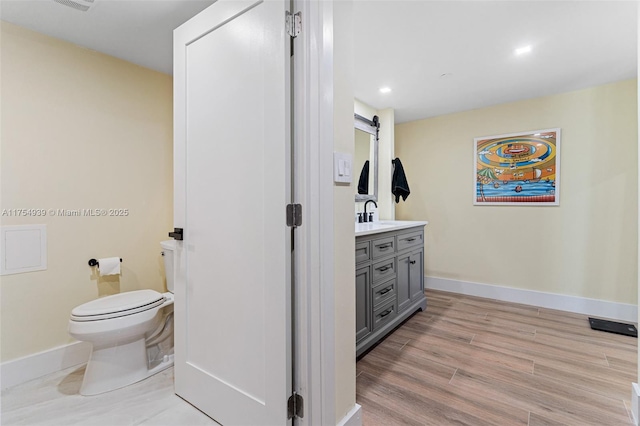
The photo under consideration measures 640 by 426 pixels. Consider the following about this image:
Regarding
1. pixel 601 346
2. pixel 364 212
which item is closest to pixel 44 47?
pixel 364 212

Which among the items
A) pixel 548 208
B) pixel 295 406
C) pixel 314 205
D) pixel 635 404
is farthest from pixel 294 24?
pixel 548 208

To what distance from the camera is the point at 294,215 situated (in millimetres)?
1195

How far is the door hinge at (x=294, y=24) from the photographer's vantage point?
46.7 inches

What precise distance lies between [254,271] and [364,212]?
2111mm

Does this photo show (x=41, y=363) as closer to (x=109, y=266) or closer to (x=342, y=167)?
(x=109, y=266)

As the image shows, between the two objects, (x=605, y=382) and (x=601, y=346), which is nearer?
(x=605, y=382)

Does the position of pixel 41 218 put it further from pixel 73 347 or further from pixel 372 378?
pixel 372 378

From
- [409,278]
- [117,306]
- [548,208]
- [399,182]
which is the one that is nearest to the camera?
[117,306]

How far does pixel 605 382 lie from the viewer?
5.87 ft

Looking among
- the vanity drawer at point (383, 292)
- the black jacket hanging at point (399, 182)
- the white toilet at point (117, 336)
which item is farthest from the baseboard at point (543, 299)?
the white toilet at point (117, 336)

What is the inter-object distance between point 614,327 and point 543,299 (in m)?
0.59

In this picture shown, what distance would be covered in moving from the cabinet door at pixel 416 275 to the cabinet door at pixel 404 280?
0.05 meters

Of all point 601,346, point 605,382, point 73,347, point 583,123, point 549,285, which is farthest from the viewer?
point 549,285

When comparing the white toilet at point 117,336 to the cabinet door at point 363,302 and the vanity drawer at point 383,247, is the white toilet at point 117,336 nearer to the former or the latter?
the cabinet door at point 363,302
